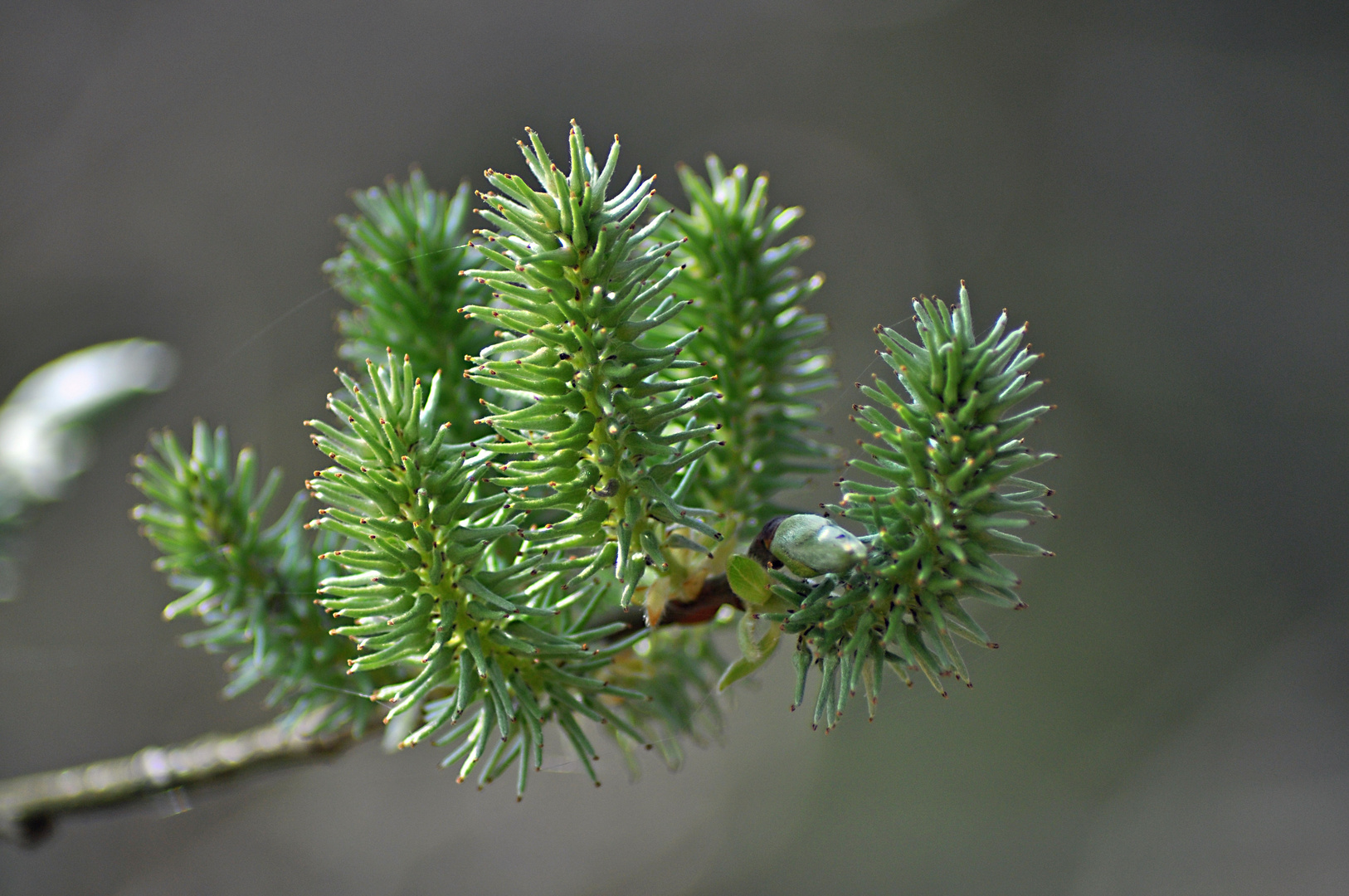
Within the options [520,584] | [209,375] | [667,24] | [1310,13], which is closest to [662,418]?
[520,584]

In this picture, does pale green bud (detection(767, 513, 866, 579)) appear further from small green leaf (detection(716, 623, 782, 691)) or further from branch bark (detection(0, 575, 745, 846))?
branch bark (detection(0, 575, 745, 846))

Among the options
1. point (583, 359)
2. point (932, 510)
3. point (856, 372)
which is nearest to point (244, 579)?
point (583, 359)

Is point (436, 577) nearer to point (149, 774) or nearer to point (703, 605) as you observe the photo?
point (703, 605)

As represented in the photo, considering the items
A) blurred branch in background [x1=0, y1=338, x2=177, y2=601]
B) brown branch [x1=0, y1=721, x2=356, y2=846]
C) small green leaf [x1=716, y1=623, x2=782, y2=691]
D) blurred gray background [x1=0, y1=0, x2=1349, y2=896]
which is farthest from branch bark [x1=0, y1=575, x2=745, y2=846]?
blurred gray background [x1=0, y1=0, x2=1349, y2=896]

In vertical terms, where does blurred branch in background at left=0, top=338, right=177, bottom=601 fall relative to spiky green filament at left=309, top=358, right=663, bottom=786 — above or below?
above

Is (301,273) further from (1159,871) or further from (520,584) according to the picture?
(1159,871)

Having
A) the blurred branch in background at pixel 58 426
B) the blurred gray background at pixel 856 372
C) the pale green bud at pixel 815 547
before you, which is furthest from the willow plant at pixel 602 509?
the blurred gray background at pixel 856 372

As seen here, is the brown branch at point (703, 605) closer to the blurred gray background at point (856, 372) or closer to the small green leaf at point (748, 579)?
the small green leaf at point (748, 579)
